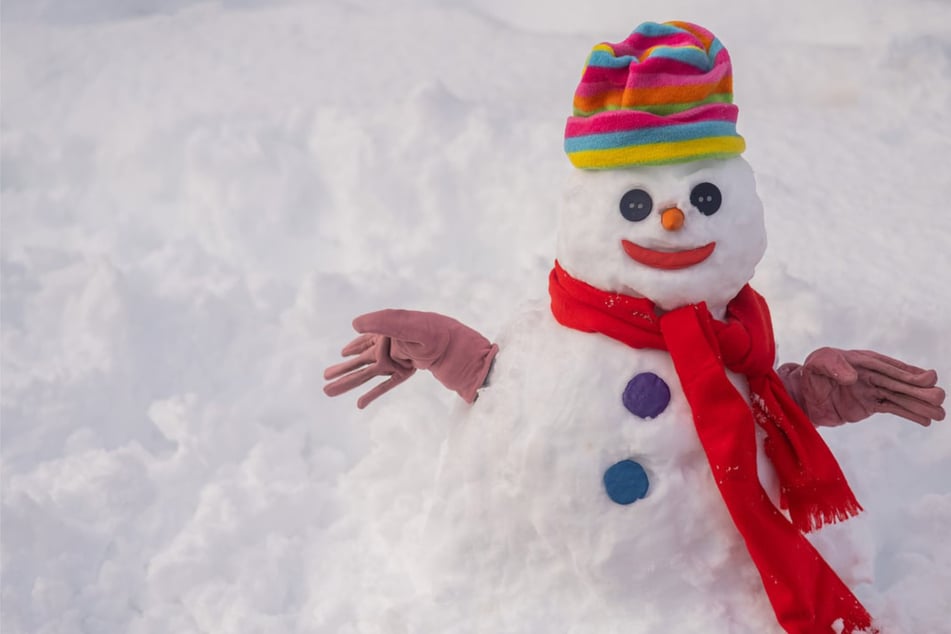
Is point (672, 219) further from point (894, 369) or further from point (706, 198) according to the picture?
point (894, 369)

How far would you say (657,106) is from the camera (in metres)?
1.45

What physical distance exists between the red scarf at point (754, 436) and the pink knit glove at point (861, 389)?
6cm

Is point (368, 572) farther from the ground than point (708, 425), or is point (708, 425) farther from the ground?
point (708, 425)

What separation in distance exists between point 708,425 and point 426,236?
1.19m

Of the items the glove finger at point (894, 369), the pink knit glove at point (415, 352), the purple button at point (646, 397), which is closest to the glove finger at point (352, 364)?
the pink knit glove at point (415, 352)

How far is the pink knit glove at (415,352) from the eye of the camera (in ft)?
5.19

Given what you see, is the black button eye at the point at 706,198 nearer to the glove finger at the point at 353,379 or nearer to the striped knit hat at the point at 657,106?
the striped knit hat at the point at 657,106

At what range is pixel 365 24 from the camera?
3449 mm

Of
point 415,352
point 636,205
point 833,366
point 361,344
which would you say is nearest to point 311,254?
point 361,344

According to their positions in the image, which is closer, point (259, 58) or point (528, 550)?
point (528, 550)

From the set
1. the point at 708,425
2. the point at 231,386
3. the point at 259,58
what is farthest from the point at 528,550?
the point at 259,58

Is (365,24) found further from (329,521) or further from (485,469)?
(485,469)

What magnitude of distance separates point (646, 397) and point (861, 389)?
312 millimetres

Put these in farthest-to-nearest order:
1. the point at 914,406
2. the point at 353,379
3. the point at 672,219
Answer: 1. the point at 353,379
2. the point at 914,406
3. the point at 672,219
